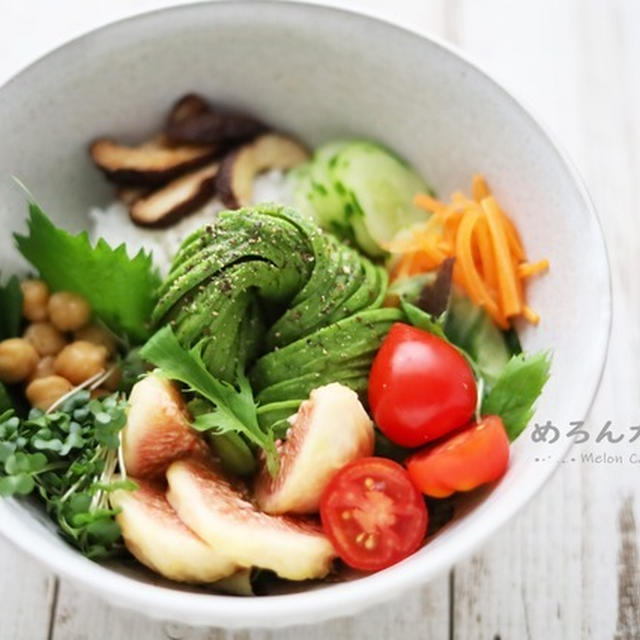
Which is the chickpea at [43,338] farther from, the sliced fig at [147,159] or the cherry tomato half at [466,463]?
the cherry tomato half at [466,463]

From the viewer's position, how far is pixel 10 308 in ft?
8.06

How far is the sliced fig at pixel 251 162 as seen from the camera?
8.86 ft

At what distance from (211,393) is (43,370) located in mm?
508

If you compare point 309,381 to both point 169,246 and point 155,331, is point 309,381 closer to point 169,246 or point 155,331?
point 155,331

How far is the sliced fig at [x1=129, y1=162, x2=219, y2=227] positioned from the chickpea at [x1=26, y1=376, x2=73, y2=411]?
57cm

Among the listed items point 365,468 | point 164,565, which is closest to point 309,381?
point 365,468

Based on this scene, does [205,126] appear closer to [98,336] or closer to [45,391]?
[98,336]

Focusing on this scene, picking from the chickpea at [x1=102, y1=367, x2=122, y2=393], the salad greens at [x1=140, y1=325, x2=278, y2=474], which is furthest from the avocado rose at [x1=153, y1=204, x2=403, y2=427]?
the chickpea at [x1=102, y1=367, x2=122, y2=393]

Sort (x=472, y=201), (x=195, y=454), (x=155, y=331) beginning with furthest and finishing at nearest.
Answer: (x=472, y=201) → (x=155, y=331) → (x=195, y=454)

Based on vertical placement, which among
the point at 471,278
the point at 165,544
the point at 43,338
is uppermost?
the point at 471,278

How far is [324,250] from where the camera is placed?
235cm

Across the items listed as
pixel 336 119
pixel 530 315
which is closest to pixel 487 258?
pixel 530 315

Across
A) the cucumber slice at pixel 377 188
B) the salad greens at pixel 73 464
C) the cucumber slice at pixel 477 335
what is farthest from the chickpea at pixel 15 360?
the cucumber slice at pixel 477 335

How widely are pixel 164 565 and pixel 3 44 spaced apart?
1.87 meters
